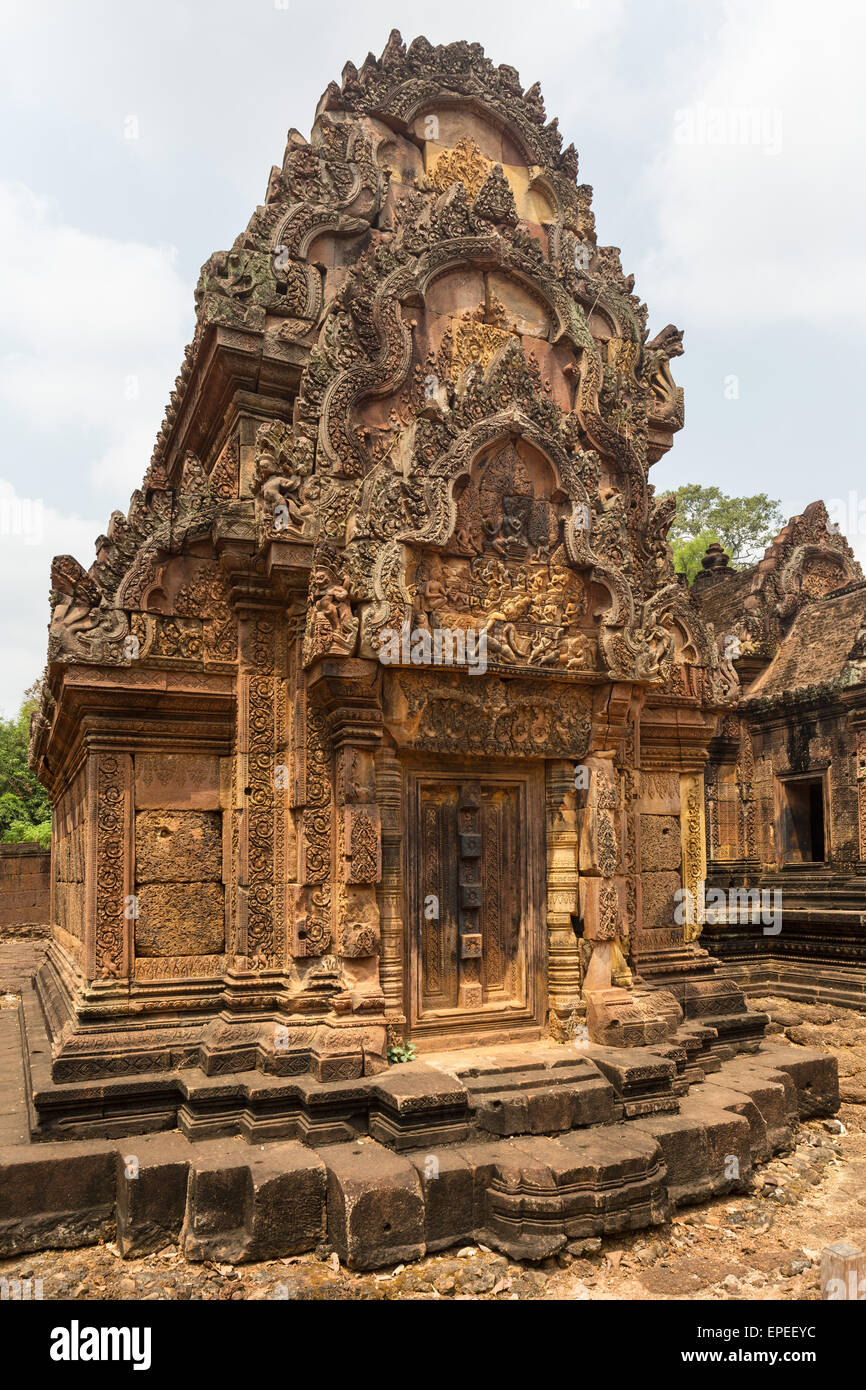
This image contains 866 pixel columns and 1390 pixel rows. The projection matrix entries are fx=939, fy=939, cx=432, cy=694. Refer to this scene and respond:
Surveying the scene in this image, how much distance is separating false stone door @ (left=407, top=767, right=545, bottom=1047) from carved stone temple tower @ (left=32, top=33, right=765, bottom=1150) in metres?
0.02

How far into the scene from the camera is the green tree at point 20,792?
26.5 meters

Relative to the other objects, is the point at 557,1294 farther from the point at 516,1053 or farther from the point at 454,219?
the point at 454,219

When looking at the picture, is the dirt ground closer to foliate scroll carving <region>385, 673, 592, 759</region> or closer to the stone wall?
foliate scroll carving <region>385, 673, 592, 759</region>

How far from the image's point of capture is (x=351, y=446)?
20.9 feet

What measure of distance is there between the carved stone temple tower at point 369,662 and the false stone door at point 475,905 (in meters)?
0.02

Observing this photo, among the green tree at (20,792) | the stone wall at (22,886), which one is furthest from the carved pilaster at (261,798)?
the green tree at (20,792)

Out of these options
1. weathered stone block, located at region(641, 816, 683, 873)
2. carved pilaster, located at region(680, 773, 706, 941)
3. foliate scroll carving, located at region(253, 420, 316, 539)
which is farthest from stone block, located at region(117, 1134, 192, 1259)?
carved pilaster, located at region(680, 773, 706, 941)

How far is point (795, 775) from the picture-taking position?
51.7 ft

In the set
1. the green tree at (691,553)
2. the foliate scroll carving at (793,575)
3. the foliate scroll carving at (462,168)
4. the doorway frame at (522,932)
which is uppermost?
the green tree at (691,553)

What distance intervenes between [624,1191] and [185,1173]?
2.42 m

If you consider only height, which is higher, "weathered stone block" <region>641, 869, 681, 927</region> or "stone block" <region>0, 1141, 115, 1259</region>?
"weathered stone block" <region>641, 869, 681, 927</region>

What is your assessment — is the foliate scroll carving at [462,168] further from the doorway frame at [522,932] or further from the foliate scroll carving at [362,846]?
the foliate scroll carving at [362,846]

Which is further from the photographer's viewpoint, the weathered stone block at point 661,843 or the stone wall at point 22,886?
the stone wall at point 22,886

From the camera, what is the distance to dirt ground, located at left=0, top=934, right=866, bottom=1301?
15.2 feet
